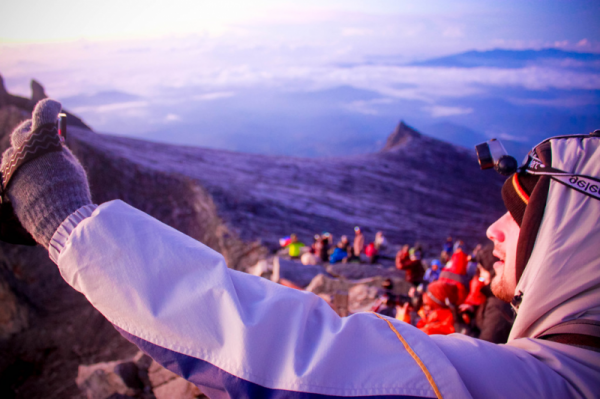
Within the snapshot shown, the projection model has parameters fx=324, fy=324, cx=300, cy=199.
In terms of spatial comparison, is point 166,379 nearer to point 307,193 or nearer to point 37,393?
point 37,393

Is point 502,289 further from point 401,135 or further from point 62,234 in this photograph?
point 401,135

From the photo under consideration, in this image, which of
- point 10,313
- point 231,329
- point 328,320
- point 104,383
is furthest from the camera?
point 10,313

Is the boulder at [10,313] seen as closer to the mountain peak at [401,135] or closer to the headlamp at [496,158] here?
the headlamp at [496,158]

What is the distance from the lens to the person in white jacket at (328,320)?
1081 millimetres

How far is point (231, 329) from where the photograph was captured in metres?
1.12

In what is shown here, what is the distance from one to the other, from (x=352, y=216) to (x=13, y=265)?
14122mm

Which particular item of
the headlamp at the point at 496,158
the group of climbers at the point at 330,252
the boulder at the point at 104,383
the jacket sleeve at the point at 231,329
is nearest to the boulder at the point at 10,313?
the group of climbers at the point at 330,252

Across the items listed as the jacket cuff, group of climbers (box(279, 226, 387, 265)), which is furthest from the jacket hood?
group of climbers (box(279, 226, 387, 265))

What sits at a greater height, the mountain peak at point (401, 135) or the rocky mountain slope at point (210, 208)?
the mountain peak at point (401, 135)

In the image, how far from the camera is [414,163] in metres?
22.5

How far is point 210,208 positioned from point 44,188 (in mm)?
12063

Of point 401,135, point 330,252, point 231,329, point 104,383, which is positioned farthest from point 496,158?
point 401,135

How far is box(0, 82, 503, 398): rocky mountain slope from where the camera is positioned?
11227 mm

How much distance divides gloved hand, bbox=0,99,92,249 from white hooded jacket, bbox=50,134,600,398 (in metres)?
0.19
